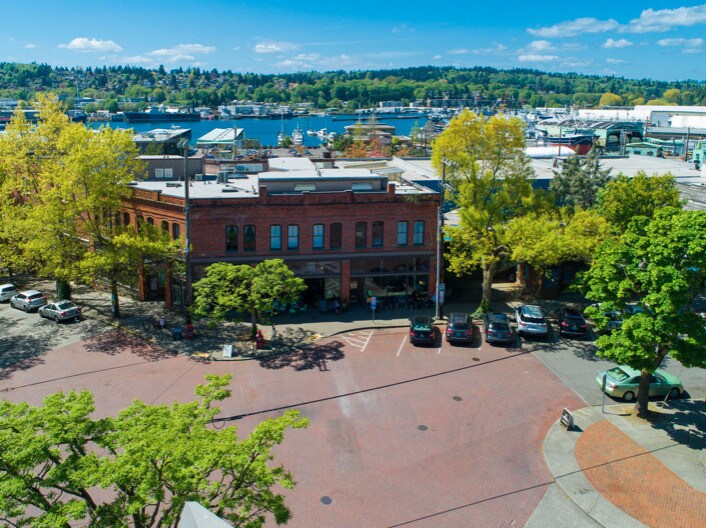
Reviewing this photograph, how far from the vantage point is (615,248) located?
23625 millimetres

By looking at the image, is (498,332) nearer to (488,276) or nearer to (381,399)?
(488,276)

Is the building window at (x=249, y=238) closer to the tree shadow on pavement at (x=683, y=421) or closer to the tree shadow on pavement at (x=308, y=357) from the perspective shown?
the tree shadow on pavement at (x=308, y=357)

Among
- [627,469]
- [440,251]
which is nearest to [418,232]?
[440,251]

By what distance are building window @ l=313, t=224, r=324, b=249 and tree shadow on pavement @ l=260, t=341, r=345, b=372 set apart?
762 cm

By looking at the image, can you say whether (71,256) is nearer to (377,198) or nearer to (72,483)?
(377,198)

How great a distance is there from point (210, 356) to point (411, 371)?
10194 mm

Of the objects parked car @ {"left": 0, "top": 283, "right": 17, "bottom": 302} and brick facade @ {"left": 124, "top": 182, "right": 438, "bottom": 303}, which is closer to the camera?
brick facade @ {"left": 124, "top": 182, "right": 438, "bottom": 303}

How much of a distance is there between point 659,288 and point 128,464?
1841 centimetres

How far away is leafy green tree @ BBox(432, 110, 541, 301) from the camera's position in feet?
113

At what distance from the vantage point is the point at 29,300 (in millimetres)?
37375

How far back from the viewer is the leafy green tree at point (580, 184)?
4750 cm

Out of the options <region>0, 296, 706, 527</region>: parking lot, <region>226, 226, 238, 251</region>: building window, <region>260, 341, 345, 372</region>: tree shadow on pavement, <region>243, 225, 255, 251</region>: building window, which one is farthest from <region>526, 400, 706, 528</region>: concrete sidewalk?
<region>226, 226, 238, 251</region>: building window

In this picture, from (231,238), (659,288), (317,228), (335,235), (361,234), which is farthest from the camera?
(361,234)

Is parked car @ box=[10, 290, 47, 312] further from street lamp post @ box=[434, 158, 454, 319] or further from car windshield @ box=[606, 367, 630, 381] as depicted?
car windshield @ box=[606, 367, 630, 381]
